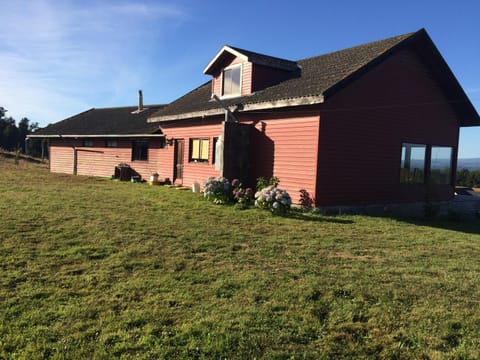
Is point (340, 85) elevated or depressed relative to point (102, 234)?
elevated

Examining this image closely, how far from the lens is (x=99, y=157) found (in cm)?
2091

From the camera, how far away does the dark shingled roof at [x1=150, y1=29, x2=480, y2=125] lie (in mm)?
10062

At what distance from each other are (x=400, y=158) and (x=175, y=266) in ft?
Result: 31.0

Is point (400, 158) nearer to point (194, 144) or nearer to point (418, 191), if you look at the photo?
point (418, 191)

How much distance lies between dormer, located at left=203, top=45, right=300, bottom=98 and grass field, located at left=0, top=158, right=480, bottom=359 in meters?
6.73

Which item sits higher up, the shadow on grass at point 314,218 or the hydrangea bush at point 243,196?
the hydrangea bush at point 243,196

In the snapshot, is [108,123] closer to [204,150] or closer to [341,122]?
[204,150]

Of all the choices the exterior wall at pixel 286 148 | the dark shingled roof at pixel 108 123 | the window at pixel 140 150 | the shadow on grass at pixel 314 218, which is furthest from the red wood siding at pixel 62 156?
the shadow on grass at pixel 314 218

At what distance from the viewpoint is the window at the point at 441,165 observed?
43.8 feet

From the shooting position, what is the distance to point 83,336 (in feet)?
10.6

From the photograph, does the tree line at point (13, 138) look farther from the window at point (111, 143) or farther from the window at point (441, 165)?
the window at point (441, 165)

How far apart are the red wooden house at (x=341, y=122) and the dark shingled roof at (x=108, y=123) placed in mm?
5522

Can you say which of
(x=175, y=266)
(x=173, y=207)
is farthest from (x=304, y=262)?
(x=173, y=207)

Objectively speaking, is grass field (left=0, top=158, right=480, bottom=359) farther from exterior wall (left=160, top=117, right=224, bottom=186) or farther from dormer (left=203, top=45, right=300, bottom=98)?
dormer (left=203, top=45, right=300, bottom=98)
